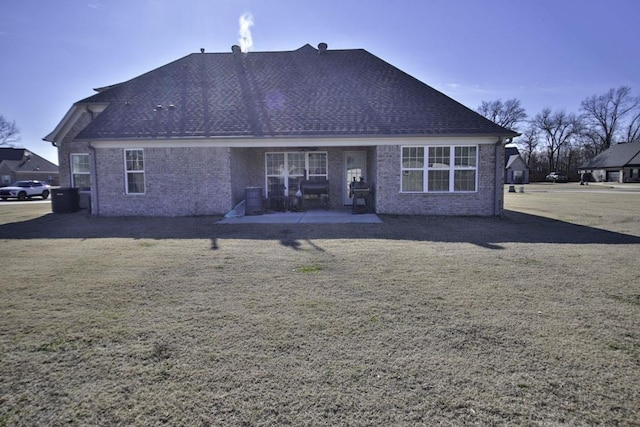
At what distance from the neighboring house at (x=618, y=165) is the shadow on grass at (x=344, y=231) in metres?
61.4

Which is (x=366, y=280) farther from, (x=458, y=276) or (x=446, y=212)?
(x=446, y=212)

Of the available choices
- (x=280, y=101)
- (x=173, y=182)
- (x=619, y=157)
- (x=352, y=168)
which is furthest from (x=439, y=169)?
(x=619, y=157)

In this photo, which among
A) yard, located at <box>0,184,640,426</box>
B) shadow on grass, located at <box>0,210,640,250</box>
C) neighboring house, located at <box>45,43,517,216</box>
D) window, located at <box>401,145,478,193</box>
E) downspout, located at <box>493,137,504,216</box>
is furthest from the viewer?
window, located at <box>401,145,478,193</box>

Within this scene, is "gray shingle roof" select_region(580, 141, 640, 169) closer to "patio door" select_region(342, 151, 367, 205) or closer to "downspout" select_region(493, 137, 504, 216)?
"downspout" select_region(493, 137, 504, 216)

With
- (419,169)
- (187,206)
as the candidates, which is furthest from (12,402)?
(419,169)

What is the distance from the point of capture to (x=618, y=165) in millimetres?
58938

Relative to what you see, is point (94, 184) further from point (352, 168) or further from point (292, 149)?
point (352, 168)

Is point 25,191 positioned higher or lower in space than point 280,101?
lower

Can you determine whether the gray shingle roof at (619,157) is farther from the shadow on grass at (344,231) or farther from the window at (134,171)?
the window at (134,171)

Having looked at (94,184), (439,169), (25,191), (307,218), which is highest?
(439,169)

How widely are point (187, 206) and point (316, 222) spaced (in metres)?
5.17

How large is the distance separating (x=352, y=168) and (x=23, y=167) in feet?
194

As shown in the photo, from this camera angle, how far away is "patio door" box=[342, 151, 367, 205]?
15461mm

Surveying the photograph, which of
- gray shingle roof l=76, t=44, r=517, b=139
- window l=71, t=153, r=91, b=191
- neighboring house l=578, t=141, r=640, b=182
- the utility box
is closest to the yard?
gray shingle roof l=76, t=44, r=517, b=139
